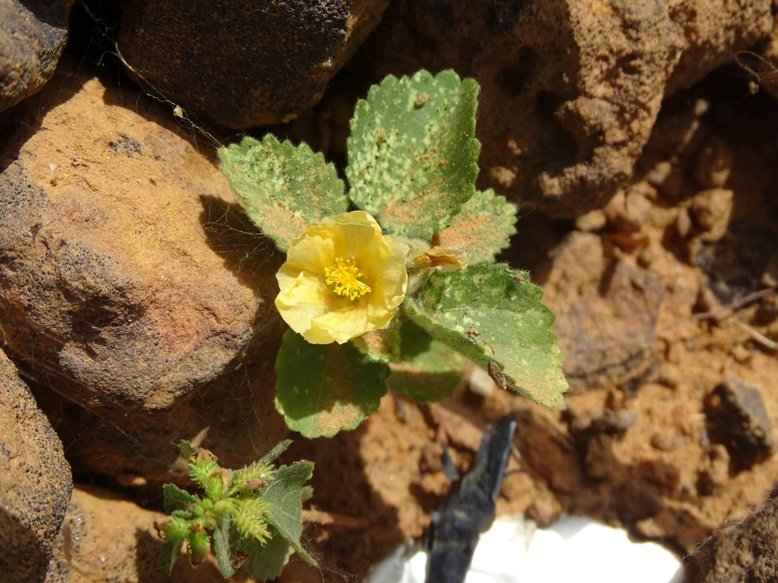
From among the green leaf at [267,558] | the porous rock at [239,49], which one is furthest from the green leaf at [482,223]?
the green leaf at [267,558]

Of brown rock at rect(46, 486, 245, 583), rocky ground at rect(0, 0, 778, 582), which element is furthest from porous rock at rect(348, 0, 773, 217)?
brown rock at rect(46, 486, 245, 583)

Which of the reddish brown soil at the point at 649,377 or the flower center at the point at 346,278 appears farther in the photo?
the reddish brown soil at the point at 649,377

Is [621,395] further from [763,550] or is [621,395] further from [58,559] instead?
[58,559]

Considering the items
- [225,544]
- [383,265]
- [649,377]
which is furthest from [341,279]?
[649,377]

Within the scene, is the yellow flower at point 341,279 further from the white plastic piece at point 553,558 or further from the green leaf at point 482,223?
the white plastic piece at point 553,558

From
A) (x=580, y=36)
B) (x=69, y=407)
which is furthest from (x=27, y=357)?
(x=580, y=36)

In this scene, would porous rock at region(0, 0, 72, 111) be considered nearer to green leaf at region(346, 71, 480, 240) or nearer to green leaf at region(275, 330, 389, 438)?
green leaf at region(346, 71, 480, 240)

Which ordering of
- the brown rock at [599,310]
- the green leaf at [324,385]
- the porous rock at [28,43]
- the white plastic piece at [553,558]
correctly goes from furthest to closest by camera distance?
the brown rock at [599,310] < the white plastic piece at [553,558] < the green leaf at [324,385] < the porous rock at [28,43]
